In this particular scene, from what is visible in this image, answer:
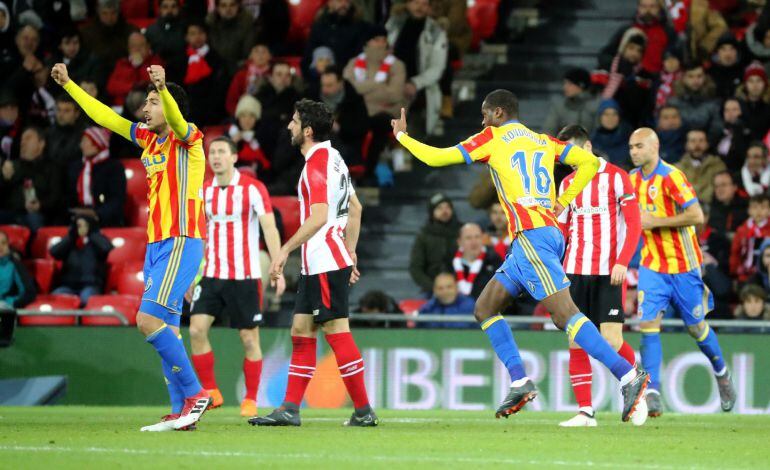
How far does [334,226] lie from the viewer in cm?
1116

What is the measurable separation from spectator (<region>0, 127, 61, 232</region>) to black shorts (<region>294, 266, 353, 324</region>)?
8914 mm

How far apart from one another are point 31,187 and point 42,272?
1495mm

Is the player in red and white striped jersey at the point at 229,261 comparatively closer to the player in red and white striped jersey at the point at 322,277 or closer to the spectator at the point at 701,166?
the player in red and white striped jersey at the point at 322,277

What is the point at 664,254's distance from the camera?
44.7ft

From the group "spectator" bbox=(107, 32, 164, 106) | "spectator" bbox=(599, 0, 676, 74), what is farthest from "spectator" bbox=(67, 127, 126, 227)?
"spectator" bbox=(599, 0, 676, 74)

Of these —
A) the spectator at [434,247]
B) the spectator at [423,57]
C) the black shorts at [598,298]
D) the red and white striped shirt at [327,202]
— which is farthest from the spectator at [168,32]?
the red and white striped shirt at [327,202]

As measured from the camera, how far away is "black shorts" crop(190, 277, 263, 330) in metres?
13.9

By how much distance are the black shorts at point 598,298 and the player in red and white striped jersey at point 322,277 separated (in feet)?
7.30

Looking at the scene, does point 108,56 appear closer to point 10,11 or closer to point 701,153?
point 10,11

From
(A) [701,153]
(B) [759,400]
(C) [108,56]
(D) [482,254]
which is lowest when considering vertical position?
(B) [759,400]

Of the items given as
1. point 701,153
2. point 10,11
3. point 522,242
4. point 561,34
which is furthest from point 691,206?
point 10,11

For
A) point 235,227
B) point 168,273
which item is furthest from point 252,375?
point 168,273

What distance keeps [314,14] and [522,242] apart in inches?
439

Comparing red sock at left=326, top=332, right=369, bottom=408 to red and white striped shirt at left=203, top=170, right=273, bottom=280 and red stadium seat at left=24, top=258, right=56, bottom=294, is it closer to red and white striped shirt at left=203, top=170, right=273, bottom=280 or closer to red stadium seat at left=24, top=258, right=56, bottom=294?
red and white striped shirt at left=203, top=170, right=273, bottom=280
